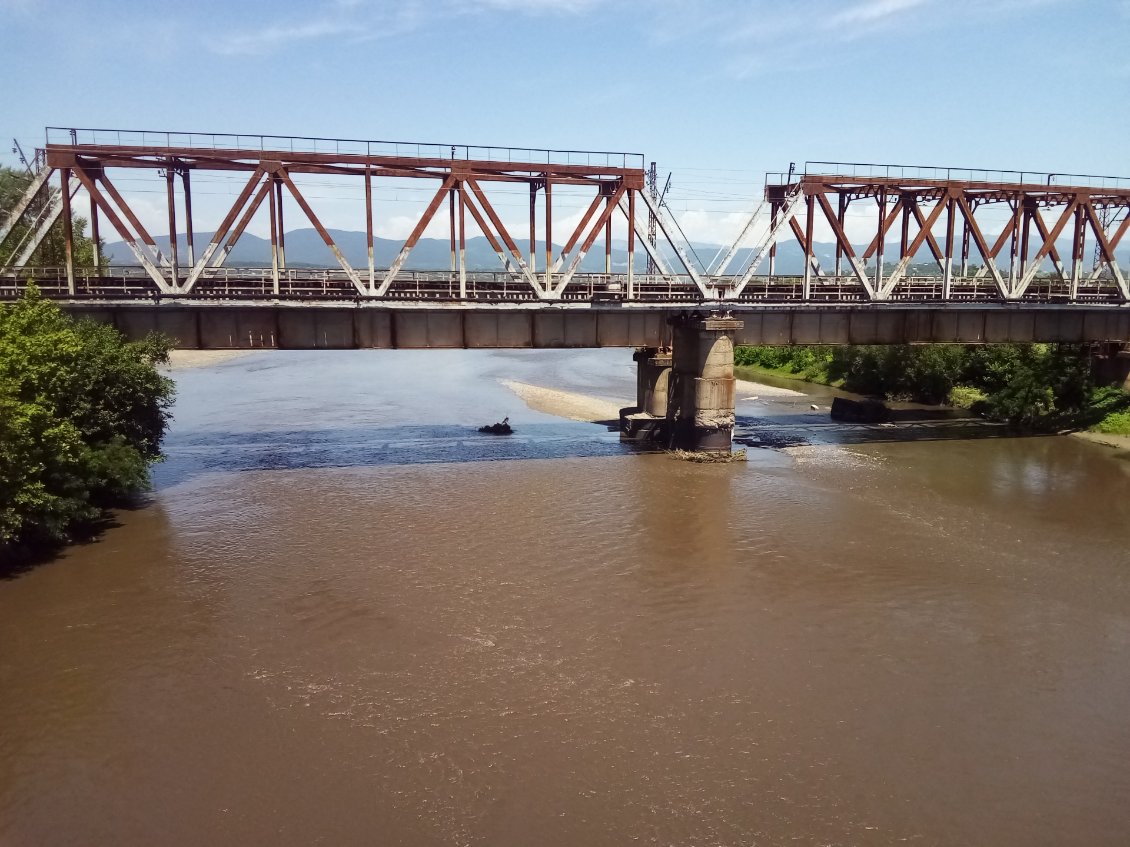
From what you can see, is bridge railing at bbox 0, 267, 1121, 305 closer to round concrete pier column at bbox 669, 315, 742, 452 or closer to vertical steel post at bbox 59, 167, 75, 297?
vertical steel post at bbox 59, 167, 75, 297

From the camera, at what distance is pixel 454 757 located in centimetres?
1301

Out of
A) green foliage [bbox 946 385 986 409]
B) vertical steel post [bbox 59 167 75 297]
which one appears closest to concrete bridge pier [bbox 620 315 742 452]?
green foliage [bbox 946 385 986 409]

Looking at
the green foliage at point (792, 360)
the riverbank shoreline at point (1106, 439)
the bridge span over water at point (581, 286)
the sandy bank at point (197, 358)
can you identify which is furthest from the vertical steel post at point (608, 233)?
the sandy bank at point (197, 358)

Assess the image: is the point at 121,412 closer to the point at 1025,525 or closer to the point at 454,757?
the point at 454,757

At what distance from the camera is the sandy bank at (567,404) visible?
46.0m

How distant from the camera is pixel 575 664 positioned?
53.0 feet

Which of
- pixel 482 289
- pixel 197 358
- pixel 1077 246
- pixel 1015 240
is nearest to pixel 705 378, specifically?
pixel 482 289

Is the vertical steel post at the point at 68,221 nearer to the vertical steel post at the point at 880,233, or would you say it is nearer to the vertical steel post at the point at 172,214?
the vertical steel post at the point at 172,214

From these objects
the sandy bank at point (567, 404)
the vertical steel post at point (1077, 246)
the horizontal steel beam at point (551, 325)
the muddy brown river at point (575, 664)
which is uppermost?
the vertical steel post at point (1077, 246)

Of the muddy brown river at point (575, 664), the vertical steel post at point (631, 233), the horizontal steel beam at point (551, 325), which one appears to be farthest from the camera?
the vertical steel post at point (631, 233)

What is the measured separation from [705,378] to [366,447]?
51.5 ft

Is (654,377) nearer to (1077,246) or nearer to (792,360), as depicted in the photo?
(1077,246)

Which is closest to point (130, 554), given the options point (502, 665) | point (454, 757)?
point (502, 665)

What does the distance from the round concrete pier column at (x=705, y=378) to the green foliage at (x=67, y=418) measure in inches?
806
